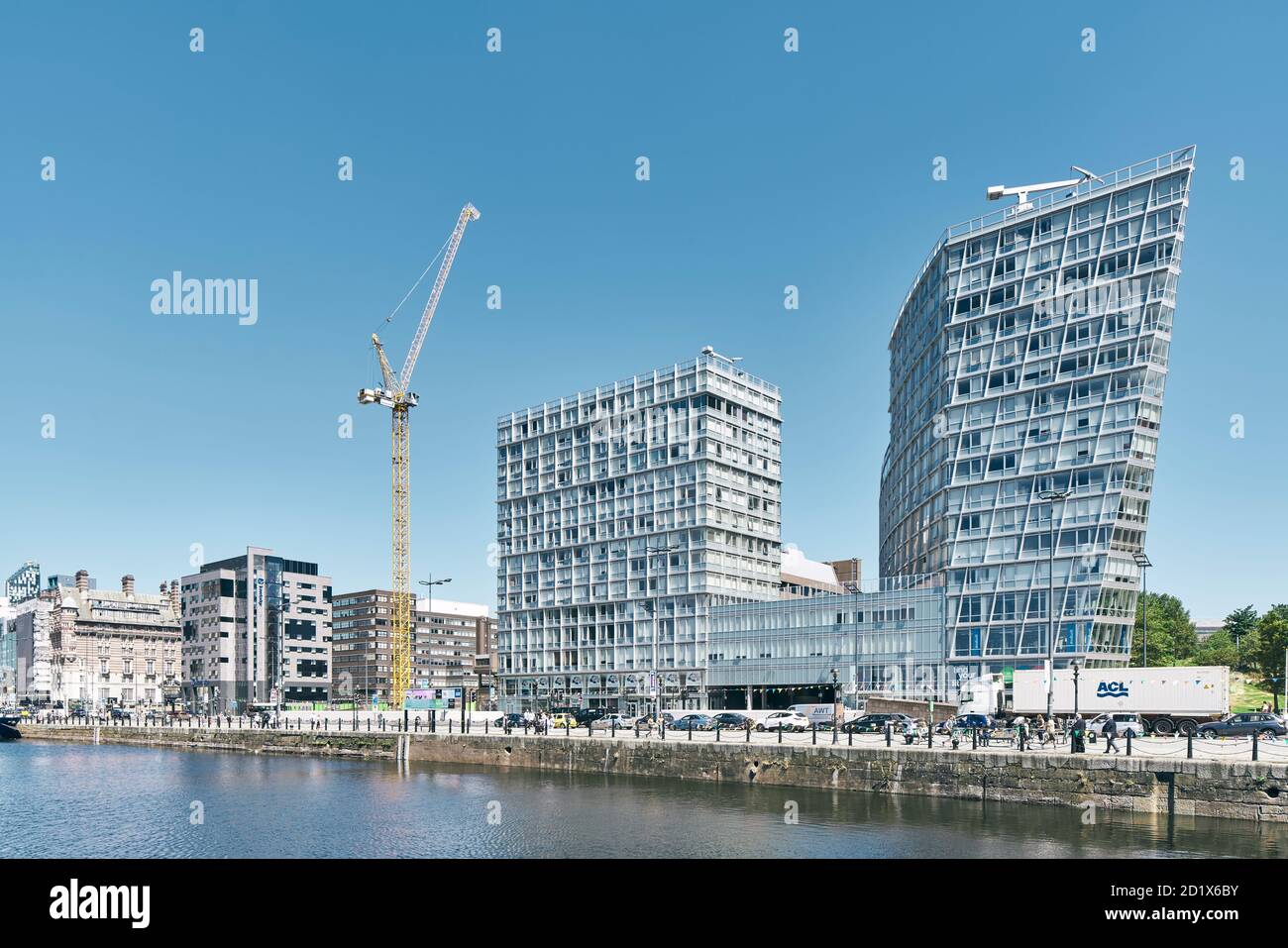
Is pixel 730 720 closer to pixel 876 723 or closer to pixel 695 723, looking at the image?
pixel 695 723

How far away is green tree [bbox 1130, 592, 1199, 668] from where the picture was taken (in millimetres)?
133375

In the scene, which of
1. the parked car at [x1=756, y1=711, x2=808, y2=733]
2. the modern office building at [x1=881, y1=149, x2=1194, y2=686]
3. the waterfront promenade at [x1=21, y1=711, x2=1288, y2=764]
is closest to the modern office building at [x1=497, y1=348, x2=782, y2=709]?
the modern office building at [x1=881, y1=149, x2=1194, y2=686]

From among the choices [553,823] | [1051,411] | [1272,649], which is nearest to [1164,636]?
[1272,649]

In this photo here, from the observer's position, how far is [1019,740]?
55656 mm

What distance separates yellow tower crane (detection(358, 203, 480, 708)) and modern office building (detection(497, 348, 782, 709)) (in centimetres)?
2165

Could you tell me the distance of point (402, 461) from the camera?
18238 centimetres

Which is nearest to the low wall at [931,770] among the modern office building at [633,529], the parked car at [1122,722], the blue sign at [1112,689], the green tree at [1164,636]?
the parked car at [1122,722]

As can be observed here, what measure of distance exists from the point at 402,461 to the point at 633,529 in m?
52.1

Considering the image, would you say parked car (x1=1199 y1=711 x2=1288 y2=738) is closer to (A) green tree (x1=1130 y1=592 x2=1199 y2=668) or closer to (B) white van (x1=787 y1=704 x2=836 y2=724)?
(B) white van (x1=787 y1=704 x2=836 y2=724)

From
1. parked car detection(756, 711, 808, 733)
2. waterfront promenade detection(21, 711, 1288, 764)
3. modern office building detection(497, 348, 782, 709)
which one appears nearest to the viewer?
waterfront promenade detection(21, 711, 1288, 764)
